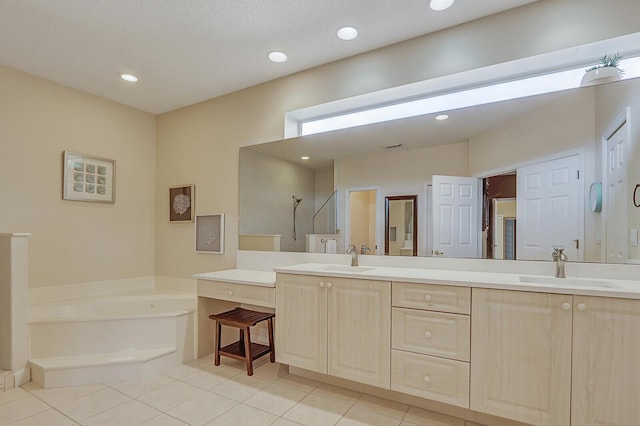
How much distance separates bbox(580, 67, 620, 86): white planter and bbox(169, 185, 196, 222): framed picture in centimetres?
357

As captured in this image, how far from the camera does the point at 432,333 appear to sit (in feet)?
6.26

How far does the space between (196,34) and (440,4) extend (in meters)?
1.71

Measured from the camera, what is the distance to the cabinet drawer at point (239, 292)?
2.51 m

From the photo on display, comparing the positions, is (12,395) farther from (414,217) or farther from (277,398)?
(414,217)

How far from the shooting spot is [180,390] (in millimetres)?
2326

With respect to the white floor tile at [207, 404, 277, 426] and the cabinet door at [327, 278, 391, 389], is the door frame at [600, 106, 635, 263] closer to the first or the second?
the cabinet door at [327, 278, 391, 389]

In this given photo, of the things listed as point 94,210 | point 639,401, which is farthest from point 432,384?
point 94,210

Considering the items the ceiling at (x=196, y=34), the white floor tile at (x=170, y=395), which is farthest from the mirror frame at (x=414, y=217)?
the white floor tile at (x=170, y=395)

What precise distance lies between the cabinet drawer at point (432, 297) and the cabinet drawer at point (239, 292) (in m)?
0.98

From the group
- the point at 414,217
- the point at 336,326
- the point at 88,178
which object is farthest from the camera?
the point at 88,178

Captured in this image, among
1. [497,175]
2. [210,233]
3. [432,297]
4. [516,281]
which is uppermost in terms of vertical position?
[497,175]

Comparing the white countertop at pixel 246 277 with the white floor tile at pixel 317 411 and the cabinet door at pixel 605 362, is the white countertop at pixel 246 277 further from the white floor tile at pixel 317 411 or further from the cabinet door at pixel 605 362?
the cabinet door at pixel 605 362

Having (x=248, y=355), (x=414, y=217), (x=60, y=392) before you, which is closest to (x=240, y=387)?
(x=248, y=355)

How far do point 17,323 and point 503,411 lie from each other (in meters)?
3.27
